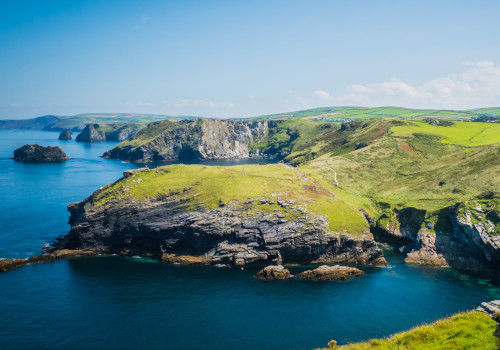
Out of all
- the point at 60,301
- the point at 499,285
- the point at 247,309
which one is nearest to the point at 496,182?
the point at 499,285

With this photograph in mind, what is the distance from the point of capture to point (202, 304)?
196ft

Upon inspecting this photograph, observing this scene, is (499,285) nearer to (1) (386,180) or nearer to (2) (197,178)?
(1) (386,180)

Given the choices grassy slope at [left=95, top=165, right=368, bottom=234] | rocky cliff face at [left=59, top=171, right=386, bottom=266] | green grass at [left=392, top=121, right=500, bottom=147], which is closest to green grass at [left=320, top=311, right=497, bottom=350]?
rocky cliff face at [left=59, top=171, right=386, bottom=266]

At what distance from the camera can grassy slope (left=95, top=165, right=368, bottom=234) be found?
86.9 m

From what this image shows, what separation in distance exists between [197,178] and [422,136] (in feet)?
403

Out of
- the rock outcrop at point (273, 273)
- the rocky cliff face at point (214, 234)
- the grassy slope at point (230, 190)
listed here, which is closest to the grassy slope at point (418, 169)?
the grassy slope at point (230, 190)

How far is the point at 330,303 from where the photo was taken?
6034 centimetres

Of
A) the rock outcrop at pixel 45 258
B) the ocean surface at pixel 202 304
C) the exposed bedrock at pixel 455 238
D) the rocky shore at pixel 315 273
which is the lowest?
the ocean surface at pixel 202 304

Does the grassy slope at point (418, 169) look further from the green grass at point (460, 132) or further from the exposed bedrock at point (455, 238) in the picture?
the exposed bedrock at point (455, 238)

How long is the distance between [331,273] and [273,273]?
13055mm

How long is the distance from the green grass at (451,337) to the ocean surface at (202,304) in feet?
Result: 76.2

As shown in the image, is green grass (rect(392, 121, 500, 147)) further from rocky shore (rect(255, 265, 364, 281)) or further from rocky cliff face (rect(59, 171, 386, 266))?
rocky shore (rect(255, 265, 364, 281))

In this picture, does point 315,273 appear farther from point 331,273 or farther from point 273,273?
point 273,273

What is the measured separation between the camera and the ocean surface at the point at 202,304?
163 feet
